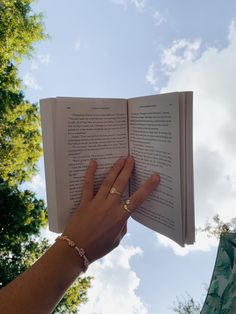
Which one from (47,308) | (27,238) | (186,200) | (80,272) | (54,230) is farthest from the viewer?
(27,238)

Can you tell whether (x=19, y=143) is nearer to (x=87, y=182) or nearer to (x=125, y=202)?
(x=87, y=182)

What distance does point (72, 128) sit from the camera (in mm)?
1398

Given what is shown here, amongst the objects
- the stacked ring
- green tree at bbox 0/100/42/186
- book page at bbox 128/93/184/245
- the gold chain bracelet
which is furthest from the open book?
green tree at bbox 0/100/42/186

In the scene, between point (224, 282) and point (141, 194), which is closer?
point (224, 282)

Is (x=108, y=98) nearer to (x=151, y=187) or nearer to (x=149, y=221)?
(x=151, y=187)

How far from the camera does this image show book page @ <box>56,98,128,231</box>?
4.55 ft

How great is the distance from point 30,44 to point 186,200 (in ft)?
34.6

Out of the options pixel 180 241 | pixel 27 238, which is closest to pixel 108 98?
pixel 180 241

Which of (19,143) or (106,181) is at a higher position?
(106,181)

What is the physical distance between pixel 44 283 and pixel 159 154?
0.65 meters

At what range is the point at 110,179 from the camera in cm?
133

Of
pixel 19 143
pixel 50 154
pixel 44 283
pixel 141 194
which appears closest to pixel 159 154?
pixel 141 194

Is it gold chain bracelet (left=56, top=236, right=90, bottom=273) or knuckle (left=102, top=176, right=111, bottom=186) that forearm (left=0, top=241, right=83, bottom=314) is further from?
knuckle (left=102, top=176, right=111, bottom=186)

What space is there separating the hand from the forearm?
0.06 m
